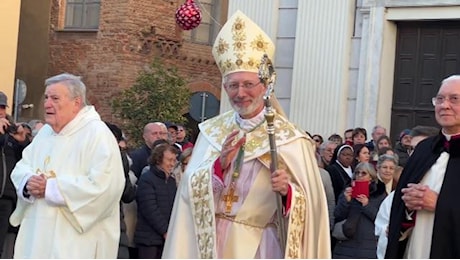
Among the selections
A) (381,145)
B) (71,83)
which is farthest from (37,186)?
(381,145)

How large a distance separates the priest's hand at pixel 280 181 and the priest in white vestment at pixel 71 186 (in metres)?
1.46

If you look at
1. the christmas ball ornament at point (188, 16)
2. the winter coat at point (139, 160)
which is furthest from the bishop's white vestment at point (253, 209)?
the christmas ball ornament at point (188, 16)

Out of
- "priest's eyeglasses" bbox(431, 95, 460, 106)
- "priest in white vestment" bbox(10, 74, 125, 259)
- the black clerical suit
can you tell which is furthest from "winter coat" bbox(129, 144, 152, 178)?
"priest's eyeglasses" bbox(431, 95, 460, 106)

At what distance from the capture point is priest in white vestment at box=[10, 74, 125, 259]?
297 inches

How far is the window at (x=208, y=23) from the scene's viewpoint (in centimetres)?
2911

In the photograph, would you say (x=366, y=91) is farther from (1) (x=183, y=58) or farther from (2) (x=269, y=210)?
(1) (x=183, y=58)

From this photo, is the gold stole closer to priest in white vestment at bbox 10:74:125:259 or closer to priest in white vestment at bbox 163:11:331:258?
priest in white vestment at bbox 163:11:331:258

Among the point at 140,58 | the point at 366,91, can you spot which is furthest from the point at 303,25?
the point at 140,58

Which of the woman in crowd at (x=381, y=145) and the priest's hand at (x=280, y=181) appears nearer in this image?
the priest's hand at (x=280, y=181)

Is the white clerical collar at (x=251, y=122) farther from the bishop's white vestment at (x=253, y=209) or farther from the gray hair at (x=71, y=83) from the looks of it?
the gray hair at (x=71, y=83)

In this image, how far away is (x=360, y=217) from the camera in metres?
9.99

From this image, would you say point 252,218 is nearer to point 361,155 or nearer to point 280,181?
point 280,181

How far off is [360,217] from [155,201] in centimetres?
197

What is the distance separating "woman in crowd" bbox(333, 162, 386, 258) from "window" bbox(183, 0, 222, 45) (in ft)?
62.9
